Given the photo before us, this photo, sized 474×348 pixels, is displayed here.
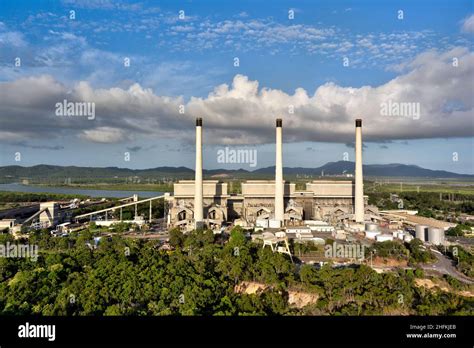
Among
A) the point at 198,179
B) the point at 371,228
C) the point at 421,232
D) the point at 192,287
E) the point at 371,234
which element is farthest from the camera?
the point at 198,179

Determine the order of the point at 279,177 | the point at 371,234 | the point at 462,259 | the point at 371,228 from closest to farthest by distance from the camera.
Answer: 1. the point at 462,259
2. the point at 371,234
3. the point at 371,228
4. the point at 279,177

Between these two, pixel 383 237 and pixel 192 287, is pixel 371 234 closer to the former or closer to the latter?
pixel 383 237

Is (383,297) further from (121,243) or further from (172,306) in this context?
(121,243)

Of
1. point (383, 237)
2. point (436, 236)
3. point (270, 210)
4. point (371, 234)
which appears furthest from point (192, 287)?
point (270, 210)

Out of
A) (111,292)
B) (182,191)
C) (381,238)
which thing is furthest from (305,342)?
(182,191)

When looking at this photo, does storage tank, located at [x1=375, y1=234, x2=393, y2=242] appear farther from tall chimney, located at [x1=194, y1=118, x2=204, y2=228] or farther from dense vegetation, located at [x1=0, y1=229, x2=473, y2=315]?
tall chimney, located at [x1=194, y1=118, x2=204, y2=228]

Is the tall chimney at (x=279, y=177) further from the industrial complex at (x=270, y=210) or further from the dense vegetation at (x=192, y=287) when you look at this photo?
the dense vegetation at (x=192, y=287)

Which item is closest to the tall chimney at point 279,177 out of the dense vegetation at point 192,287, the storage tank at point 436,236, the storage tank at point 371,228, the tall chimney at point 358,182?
the tall chimney at point 358,182

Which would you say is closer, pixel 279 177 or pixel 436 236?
pixel 436 236
